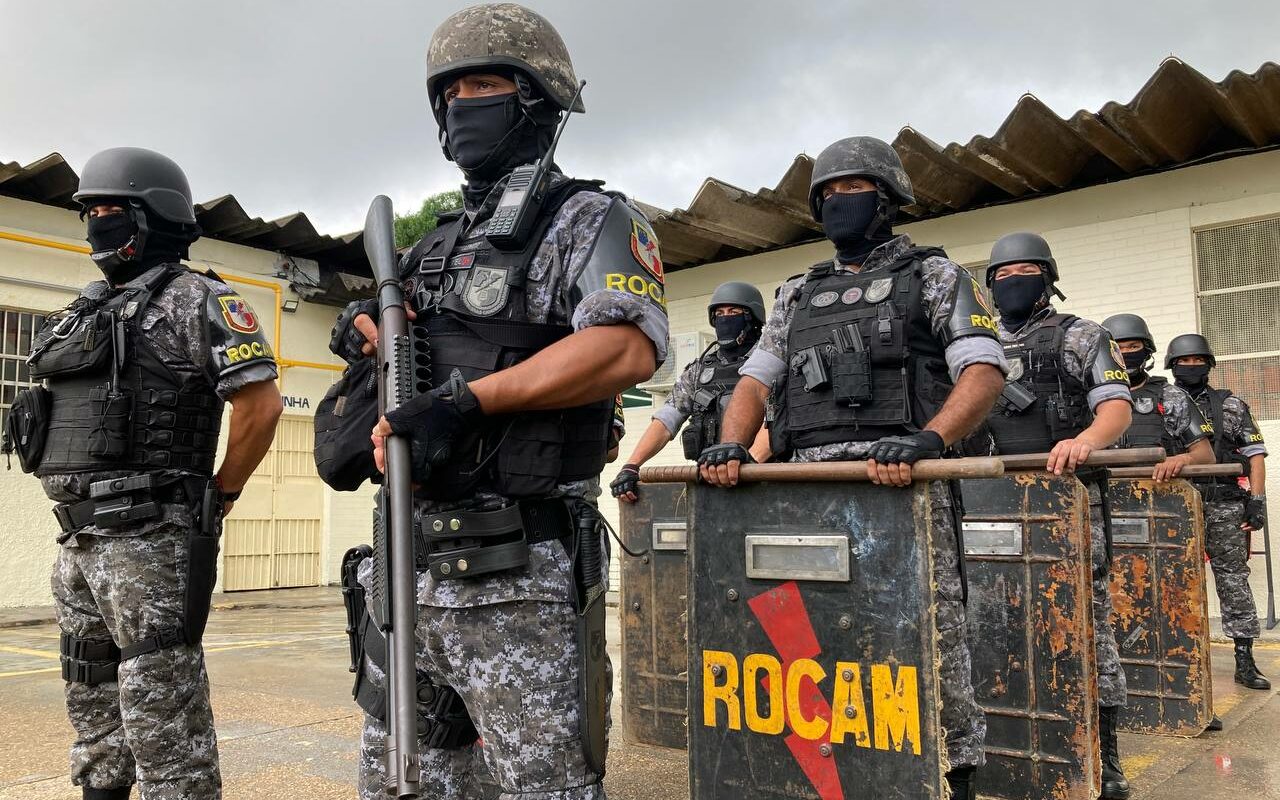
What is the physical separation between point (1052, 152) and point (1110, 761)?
17.5ft

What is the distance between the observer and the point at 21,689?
5.42m

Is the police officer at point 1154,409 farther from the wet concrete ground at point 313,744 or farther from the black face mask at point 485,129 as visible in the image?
the black face mask at point 485,129

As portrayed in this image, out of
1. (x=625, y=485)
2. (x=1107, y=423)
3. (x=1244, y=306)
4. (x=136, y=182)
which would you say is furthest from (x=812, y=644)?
(x=1244, y=306)

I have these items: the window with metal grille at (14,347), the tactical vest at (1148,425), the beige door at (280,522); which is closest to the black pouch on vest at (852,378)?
the tactical vest at (1148,425)

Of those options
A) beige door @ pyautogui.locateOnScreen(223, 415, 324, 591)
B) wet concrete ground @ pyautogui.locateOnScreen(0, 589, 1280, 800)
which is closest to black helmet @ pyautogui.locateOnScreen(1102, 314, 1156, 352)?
wet concrete ground @ pyautogui.locateOnScreen(0, 589, 1280, 800)

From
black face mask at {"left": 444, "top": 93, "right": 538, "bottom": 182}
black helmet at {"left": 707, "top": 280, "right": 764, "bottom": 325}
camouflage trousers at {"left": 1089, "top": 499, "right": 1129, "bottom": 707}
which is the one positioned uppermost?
black helmet at {"left": 707, "top": 280, "right": 764, "bottom": 325}

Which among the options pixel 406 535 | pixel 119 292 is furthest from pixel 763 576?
pixel 119 292

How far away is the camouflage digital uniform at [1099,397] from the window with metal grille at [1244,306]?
4241 millimetres

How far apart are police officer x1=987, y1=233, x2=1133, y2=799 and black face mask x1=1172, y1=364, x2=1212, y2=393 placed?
3.11 meters

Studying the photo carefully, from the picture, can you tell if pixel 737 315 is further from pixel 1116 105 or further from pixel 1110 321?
pixel 1116 105

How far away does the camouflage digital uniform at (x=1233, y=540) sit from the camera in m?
5.86

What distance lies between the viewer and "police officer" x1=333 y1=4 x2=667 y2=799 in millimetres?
1850

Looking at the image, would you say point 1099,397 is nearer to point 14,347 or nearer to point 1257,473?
point 1257,473

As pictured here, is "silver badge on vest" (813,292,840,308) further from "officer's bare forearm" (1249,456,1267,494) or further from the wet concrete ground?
"officer's bare forearm" (1249,456,1267,494)
